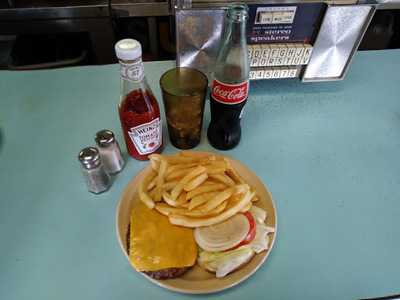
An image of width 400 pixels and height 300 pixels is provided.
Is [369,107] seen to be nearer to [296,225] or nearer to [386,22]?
[296,225]

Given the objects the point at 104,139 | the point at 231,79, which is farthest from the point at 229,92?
the point at 104,139

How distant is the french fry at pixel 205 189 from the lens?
0.58m

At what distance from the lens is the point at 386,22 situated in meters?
1.60

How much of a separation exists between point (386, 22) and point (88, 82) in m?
1.50

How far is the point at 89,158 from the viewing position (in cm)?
61

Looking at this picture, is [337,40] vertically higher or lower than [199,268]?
higher

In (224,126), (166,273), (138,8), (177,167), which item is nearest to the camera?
(166,273)

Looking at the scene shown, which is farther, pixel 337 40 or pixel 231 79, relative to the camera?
pixel 337 40

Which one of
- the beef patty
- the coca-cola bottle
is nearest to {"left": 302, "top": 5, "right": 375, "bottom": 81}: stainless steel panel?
the coca-cola bottle

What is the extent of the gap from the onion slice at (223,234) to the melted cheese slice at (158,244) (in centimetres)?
2

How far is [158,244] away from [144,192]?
110 mm

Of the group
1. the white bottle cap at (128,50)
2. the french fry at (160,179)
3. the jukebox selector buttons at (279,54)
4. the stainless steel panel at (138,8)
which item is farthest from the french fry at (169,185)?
the stainless steel panel at (138,8)

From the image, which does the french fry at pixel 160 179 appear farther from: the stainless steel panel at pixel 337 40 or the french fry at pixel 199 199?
the stainless steel panel at pixel 337 40

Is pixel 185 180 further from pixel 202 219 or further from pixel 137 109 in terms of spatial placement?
pixel 137 109
